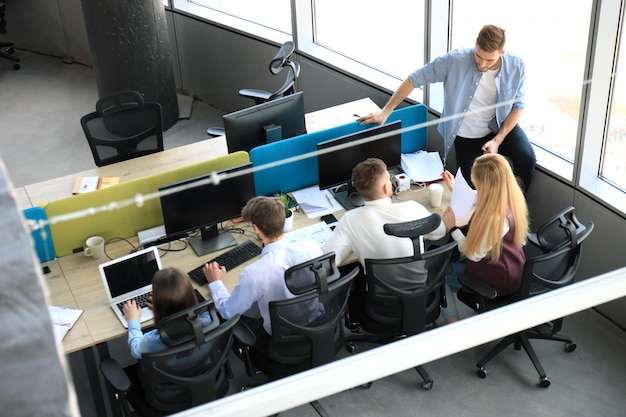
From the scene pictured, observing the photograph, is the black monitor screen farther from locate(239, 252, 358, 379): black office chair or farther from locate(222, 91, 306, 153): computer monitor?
locate(239, 252, 358, 379): black office chair

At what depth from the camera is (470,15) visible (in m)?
5.48

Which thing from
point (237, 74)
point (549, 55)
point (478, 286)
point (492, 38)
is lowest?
point (478, 286)

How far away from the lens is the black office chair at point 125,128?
533 centimetres

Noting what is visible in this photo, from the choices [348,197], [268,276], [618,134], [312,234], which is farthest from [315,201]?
[618,134]

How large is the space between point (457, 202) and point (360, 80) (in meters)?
2.24

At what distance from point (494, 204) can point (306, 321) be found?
45.5 inches

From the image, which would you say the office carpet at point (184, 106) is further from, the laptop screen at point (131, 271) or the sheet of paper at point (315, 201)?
the laptop screen at point (131, 271)

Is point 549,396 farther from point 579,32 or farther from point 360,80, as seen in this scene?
point 360,80

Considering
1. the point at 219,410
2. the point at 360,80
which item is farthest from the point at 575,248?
the point at 219,410

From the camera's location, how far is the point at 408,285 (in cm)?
397

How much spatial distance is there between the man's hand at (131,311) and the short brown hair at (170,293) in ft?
1.20

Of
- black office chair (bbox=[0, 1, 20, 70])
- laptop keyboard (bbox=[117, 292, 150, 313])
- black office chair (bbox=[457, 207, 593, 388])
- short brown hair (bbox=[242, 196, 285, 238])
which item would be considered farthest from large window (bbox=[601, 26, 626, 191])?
black office chair (bbox=[0, 1, 20, 70])

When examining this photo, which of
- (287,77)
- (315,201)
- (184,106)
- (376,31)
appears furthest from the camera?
(184,106)

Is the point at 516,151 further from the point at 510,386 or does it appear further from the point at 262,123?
the point at 262,123
